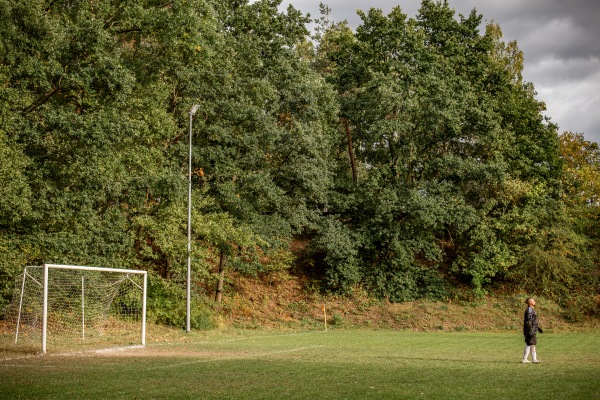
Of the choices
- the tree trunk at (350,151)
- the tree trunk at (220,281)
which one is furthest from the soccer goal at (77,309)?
the tree trunk at (350,151)

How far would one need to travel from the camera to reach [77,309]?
24.0 m

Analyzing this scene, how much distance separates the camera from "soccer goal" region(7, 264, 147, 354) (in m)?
22.0

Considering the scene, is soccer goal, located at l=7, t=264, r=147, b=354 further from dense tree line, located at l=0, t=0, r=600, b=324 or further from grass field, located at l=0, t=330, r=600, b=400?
grass field, located at l=0, t=330, r=600, b=400

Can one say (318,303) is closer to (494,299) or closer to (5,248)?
(494,299)

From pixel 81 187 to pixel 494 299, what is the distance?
79.9 feet

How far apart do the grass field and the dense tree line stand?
27.7 feet

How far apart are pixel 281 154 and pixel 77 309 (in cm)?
1594

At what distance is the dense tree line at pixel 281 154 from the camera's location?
2598cm

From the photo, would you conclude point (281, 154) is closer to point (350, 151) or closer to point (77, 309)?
point (350, 151)

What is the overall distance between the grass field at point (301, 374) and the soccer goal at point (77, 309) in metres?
2.53

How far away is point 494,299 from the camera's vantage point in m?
40.3

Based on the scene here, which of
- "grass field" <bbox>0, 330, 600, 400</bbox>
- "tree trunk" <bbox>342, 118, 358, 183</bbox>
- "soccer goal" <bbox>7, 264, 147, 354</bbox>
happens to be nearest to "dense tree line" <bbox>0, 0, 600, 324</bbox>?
"tree trunk" <bbox>342, 118, 358, 183</bbox>

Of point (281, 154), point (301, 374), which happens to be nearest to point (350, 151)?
point (281, 154)

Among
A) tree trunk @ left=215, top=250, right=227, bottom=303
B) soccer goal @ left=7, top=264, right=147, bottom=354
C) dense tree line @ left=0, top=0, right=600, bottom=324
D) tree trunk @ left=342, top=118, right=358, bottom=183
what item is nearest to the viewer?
soccer goal @ left=7, top=264, right=147, bottom=354
